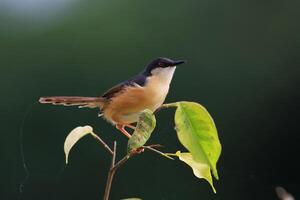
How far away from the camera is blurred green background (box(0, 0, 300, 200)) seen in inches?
227

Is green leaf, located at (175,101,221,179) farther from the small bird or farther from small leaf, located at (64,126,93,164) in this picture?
the small bird

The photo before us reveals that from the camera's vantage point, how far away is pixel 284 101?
8.06m

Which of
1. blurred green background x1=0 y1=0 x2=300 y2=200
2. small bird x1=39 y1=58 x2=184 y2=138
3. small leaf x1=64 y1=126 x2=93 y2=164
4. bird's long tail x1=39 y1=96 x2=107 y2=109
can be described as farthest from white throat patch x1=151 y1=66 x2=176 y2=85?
blurred green background x1=0 y1=0 x2=300 y2=200

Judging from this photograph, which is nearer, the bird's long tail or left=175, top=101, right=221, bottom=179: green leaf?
left=175, top=101, right=221, bottom=179: green leaf

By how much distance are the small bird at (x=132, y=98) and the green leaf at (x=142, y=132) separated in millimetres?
320

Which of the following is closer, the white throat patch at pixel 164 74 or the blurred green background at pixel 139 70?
the white throat patch at pixel 164 74

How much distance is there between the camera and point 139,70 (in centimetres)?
628

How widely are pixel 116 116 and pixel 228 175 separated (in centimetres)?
521

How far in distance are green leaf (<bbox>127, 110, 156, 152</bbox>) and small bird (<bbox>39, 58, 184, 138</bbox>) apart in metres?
0.32

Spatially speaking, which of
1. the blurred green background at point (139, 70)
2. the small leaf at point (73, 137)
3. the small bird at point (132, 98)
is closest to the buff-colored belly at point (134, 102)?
the small bird at point (132, 98)

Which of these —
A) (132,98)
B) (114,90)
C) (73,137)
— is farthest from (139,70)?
(73,137)

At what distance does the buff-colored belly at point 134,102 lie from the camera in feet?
4.11

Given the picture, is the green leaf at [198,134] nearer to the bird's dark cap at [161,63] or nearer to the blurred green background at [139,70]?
the bird's dark cap at [161,63]

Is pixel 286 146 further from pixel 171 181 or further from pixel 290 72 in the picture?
pixel 171 181
